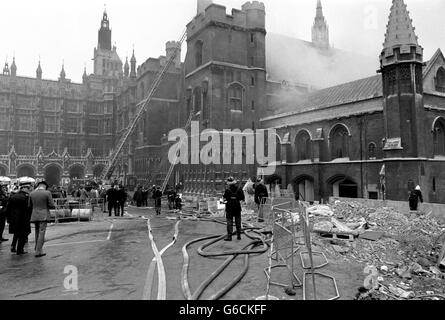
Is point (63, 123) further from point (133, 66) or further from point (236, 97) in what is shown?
point (236, 97)

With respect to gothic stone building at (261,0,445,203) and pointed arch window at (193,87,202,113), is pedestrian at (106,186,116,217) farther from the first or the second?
pointed arch window at (193,87,202,113)

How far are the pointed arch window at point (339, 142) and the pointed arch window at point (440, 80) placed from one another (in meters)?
7.60

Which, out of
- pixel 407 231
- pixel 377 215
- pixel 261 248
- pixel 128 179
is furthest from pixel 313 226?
pixel 128 179

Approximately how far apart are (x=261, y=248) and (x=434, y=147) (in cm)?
2206

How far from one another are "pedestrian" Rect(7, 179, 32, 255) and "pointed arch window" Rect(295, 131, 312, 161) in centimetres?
2604

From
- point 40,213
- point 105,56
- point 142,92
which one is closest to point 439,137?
point 40,213

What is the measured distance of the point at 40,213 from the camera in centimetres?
871

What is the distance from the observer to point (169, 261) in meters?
8.14

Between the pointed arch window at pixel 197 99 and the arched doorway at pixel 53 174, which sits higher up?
the pointed arch window at pixel 197 99

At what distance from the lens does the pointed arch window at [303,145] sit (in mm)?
31692

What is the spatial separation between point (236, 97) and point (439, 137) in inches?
749

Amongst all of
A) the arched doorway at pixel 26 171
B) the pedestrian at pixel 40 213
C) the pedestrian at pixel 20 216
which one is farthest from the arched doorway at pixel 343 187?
the arched doorway at pixel 26 171

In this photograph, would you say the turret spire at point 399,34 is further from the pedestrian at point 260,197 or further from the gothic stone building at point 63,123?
the gothic stone building at point 63,123
